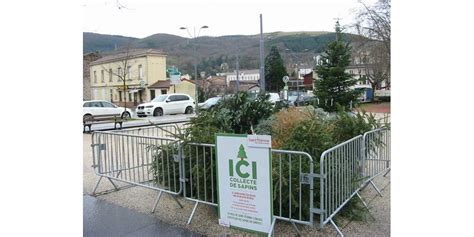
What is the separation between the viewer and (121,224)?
318 centimetres

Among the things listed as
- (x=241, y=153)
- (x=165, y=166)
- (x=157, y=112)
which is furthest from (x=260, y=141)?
(x=157, y=112)

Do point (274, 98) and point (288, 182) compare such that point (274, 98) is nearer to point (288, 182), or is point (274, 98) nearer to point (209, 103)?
point (209, 103)

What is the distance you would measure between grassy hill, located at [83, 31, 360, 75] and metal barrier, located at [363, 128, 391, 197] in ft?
3.47

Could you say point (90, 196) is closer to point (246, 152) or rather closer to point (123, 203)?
point (123, 203)

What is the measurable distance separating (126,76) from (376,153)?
370cm

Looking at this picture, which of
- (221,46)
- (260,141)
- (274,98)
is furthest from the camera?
(274,98)

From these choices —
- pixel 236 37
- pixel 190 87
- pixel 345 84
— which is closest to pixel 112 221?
pixel 190 87

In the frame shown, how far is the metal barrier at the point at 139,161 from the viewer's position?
11.6 feet

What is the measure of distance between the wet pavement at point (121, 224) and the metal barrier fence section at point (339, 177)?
1.05 metres

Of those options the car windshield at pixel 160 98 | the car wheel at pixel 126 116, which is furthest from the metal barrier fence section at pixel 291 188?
the car wheel at pixel 126 116

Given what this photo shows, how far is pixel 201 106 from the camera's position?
4.01m

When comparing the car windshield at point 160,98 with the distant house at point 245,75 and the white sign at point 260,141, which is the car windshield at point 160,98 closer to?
the distant house at point 245,75

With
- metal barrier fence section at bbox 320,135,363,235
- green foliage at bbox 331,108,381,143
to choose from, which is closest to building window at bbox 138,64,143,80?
green foliage at bbox 331,108,381,143
